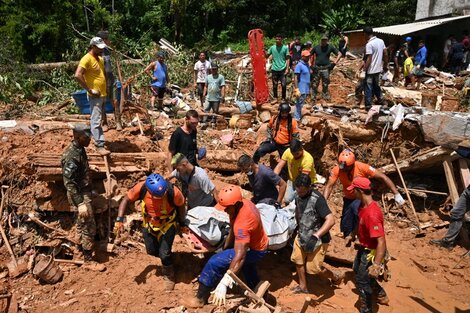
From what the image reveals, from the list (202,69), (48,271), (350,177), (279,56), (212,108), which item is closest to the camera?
(48,271)

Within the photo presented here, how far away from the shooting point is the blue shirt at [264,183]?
5828 millimetres

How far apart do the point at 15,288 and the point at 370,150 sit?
23.0ft

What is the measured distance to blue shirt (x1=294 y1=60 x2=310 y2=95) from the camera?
9758mm

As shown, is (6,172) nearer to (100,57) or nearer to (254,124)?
(100,57)

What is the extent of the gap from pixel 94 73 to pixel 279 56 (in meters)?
5.84

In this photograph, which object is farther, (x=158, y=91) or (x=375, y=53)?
(x=158, y=91)

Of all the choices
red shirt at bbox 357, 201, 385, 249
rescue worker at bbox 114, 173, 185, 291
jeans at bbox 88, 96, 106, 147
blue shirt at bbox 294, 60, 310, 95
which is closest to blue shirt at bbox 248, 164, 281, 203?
rescue worker at bbox 114, 173, 185, 291

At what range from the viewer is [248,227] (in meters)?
4.59

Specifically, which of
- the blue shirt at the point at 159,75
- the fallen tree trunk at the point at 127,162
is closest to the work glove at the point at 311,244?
the fallen tree trunk at the point at 127,162

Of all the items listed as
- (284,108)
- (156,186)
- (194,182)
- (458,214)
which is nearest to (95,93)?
(194,182)

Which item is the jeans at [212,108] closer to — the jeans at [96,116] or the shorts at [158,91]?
the shorts at [158,91]

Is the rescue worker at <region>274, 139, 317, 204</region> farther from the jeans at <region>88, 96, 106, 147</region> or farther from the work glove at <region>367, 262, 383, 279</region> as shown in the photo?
the jeans at <region>88, 96, 106, 147</region>

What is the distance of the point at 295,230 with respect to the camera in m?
5.68

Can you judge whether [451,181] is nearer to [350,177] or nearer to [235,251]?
[350,177]
